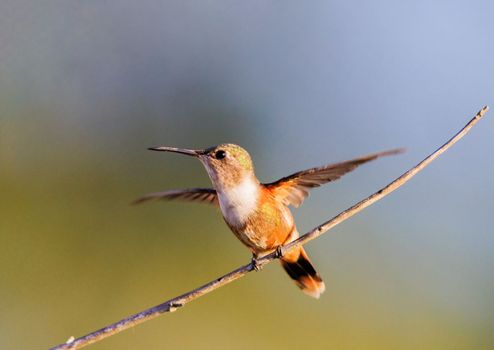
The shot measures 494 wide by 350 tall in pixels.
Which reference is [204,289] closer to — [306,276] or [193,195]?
[193,195]

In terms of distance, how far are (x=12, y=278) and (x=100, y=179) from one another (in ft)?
4.47

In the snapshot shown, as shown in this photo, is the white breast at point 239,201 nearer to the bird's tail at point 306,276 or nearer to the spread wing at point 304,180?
the spread wing at point 304,180

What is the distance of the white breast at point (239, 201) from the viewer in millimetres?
3297

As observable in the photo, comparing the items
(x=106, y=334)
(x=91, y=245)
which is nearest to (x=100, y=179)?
(x=91, y=245)

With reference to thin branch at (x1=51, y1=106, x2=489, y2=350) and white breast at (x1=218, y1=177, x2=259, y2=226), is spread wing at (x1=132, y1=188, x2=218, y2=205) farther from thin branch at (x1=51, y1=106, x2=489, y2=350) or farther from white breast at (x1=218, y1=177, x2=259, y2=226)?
thin branch at (x1=51, y1=106, x2=489, y2=350)

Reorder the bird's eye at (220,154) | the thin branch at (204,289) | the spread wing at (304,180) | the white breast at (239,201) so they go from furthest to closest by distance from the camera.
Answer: the bird's eye at (220,154) < the white breast at (239,201) < the spread wing at (304,180) < the thin branch at (204,289)

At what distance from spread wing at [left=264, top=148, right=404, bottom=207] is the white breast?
5.7 inches

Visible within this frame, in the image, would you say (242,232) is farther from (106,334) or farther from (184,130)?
(184,130)

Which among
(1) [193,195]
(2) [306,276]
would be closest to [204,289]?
(1) [193,195]

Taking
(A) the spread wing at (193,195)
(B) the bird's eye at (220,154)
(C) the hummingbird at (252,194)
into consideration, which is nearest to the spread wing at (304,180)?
(C) the hummingbird at (252,194)

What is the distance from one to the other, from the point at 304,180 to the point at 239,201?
0.36m

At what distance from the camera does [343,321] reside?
259 inches

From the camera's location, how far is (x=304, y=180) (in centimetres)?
347

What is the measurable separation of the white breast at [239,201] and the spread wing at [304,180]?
145 mm
